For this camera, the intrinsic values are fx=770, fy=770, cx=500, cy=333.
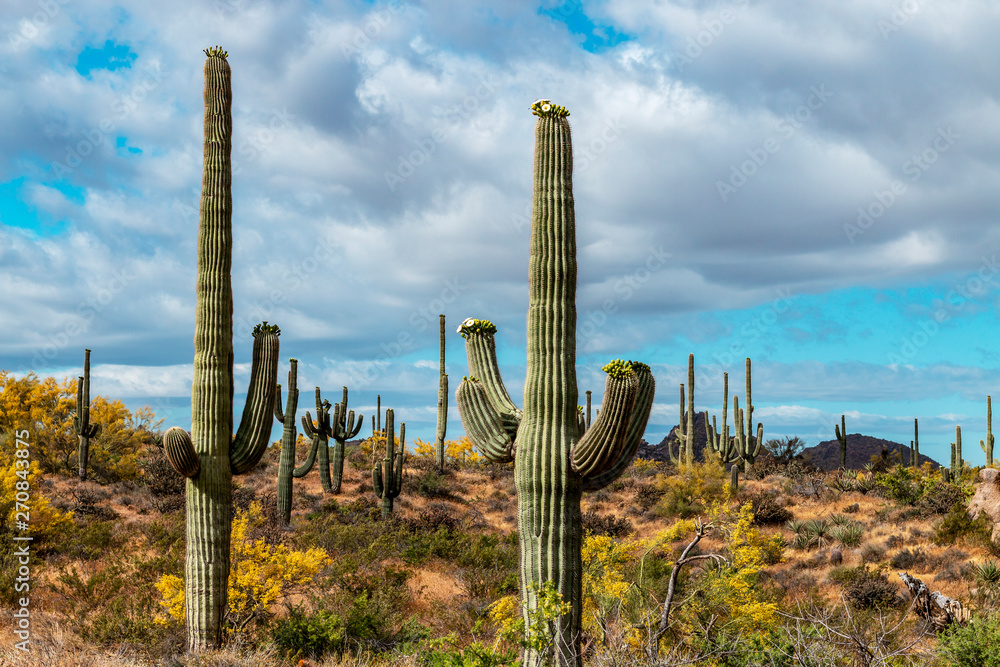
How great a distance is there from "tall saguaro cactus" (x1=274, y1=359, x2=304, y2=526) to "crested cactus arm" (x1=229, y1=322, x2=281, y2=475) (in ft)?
25.4

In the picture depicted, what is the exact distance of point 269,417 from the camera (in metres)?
9.73

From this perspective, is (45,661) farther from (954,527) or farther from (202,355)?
(954,527)

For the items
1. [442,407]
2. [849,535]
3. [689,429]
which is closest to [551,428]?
[849,535]

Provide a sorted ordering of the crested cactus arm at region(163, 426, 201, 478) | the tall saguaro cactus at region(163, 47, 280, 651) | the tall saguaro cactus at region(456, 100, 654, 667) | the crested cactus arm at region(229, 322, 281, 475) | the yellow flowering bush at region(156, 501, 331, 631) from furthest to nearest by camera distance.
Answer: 1. the yellow flowering bush at region(156, 501, 331, 631)
2. the crested cactus arm at region(229, 322, 281, 475)
3. the tall saguaro cactus at region(163, 47, 280, 651)
4. the crested cactus arm at region(163, 426, 201, 478)
5. the tall saguaro cactus at region(456, 100, 654, 667)

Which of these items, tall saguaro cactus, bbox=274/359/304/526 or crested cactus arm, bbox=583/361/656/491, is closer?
crested cactus arm, bbox=583/361/656/491

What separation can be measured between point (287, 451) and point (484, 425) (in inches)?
421

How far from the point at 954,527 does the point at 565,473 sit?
13.1 metres

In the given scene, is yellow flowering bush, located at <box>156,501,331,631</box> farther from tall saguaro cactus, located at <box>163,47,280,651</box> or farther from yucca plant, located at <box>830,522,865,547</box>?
yucca plant, located at <box>830,522,865,547</box>

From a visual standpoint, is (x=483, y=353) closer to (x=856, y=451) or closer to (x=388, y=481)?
(x=388, y=481)

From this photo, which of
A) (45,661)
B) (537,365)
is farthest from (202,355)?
(537,365)

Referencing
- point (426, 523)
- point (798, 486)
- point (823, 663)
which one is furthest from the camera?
point (798, 486)

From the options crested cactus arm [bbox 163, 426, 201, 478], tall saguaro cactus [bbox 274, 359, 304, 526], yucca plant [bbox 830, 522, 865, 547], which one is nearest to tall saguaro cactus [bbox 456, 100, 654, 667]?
crested cactus arm [bbox 163, 426, 201, 478]

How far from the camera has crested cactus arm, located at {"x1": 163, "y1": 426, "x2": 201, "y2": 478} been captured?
28.9 ft

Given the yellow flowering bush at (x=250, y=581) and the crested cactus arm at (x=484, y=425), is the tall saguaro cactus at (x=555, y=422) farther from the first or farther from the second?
the yellow flowering bush at (x=250, y=581)
